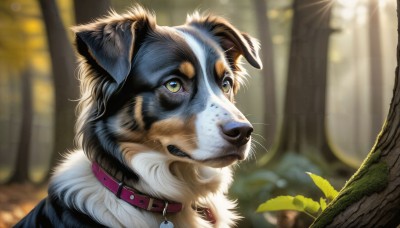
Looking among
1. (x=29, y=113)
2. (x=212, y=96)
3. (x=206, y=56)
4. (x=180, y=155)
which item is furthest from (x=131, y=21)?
(x=29, y=113)

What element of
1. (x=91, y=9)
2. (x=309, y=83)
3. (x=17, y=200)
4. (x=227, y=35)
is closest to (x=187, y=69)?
(x=227, y=35)

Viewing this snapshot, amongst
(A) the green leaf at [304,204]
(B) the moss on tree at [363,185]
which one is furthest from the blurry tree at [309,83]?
(B) the moss on tree at [363,185]

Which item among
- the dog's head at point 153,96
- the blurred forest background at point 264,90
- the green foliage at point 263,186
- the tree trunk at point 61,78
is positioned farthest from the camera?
the tree trunk at point 61,78

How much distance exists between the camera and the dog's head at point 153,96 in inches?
123

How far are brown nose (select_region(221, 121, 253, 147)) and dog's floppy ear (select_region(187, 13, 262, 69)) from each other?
103 centimetres

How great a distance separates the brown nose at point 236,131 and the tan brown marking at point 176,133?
0.22m

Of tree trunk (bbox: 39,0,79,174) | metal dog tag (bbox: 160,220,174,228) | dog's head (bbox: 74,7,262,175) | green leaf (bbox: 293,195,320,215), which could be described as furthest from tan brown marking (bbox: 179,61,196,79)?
tree trunk (bbox: 39,0,79,174)

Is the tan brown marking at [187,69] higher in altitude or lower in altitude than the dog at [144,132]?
higher

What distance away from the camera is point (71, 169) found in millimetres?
3418

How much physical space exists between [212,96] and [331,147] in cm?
465

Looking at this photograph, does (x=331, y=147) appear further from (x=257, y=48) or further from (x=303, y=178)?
(x=257, y=48)

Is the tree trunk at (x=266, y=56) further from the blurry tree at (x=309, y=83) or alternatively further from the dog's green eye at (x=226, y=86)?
the dog's green eye at (x=226, y=86)

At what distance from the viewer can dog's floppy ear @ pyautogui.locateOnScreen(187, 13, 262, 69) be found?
13.0 feet

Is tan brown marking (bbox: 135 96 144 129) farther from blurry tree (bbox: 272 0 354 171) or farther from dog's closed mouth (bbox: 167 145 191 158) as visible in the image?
blurry tree (bbox: 272 0 354 171)
